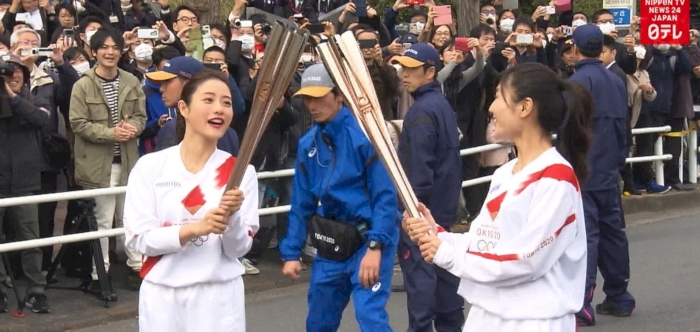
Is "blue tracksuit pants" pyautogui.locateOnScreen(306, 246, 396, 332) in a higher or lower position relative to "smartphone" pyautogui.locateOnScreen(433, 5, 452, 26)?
lower

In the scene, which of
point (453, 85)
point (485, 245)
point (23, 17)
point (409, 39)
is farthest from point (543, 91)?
point (23, 17)

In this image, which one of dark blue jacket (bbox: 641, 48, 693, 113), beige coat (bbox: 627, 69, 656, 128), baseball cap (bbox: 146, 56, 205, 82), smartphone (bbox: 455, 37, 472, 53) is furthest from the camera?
dark blue jacket (bbox: 641, 48, 693, 113)

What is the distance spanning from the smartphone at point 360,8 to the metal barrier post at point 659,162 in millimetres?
3693

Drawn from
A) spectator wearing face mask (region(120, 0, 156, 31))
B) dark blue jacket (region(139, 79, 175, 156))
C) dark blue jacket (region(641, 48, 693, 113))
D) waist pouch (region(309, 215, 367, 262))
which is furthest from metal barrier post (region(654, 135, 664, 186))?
waist pouch (region(309, 215, 367, 262))

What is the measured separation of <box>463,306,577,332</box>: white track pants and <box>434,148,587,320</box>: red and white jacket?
26 mm

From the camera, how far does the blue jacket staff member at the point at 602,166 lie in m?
7.67

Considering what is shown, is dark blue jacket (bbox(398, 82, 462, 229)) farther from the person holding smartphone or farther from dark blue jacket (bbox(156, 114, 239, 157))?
the person holding smartphone

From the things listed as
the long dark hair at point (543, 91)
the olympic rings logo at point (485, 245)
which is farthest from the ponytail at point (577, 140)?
the olympic rings logo at point (485, 245)

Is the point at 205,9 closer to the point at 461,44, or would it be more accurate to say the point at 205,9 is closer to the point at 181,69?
the point at 461,44

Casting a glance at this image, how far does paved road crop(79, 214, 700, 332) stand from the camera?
7.87 meters

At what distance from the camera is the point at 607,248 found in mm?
7941

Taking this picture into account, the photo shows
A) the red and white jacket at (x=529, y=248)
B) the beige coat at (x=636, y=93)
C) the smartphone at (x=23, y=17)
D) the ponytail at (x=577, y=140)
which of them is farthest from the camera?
Answer: the beige coat at (x=636, y=93)

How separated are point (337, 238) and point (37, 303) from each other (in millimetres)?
3322

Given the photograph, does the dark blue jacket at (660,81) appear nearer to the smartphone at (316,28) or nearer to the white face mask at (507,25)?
the white face mask at (507,25)
